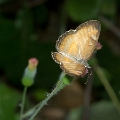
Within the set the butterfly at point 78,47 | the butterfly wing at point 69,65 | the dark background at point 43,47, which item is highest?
the dark background at point 43,47

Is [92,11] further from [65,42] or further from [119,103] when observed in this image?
[65,42]

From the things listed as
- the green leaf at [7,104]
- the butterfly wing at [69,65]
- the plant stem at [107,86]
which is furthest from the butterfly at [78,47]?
the plant stem at [107,86]

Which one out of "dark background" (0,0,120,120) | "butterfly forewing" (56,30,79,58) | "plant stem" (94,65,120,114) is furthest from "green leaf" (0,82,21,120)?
"butterfly forewing" (56,30,79,58)

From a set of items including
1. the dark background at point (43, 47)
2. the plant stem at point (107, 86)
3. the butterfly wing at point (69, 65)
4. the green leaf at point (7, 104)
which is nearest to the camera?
the butterfly wing at point (69, 65)

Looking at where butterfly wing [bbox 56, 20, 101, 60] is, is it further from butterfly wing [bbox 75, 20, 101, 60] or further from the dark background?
the dark background

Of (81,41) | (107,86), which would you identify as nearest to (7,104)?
(107,86)

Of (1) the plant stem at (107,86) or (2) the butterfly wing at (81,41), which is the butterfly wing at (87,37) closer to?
(2) the butterfly wing at (81,41)

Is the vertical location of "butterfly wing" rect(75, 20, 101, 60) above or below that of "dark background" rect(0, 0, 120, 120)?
below
